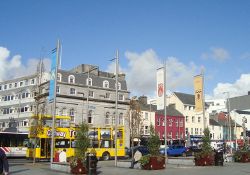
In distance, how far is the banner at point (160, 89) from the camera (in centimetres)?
2900

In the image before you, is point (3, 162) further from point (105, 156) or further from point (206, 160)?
point (105, 156)

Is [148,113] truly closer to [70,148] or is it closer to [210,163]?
[70,148]

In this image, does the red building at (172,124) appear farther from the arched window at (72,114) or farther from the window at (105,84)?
the arched window at (72,114)

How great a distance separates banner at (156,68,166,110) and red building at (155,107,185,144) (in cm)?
5024

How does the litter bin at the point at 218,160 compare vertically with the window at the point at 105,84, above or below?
below

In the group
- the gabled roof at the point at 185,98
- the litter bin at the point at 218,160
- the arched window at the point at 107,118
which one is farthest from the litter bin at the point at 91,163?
the gabled roof at the point at 185,98

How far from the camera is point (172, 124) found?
82.2 metres

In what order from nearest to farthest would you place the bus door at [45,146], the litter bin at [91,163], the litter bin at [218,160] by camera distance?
the litter bin at [91,163]
the litter bin at [218,160]
the bus door at [45,146]

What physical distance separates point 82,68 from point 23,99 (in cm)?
1515

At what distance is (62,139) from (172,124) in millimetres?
47895

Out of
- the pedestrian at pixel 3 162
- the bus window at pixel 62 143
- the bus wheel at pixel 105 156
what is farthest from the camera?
the bus wheel at pixel 105 156

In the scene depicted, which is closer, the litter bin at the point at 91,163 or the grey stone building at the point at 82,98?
the litter bin at the point at 91,163

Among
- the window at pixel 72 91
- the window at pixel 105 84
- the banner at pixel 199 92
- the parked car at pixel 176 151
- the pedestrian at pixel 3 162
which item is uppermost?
the window at pixel 105 84

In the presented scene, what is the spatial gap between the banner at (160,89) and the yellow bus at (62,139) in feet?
35.2
